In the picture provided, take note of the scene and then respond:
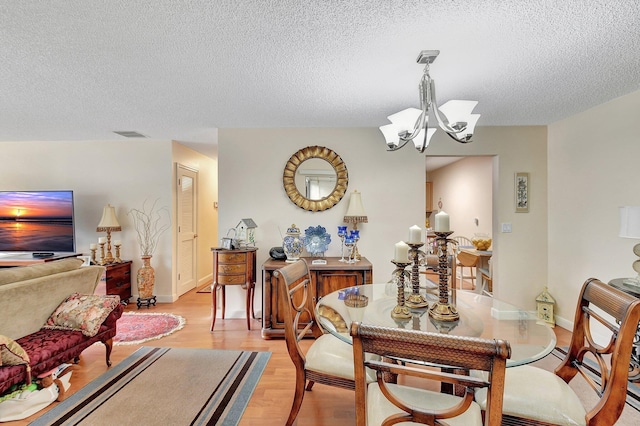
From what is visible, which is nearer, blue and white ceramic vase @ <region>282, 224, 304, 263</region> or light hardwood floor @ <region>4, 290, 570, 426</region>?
light hardwood floor @ <region>4, 290, 570, 426</region>

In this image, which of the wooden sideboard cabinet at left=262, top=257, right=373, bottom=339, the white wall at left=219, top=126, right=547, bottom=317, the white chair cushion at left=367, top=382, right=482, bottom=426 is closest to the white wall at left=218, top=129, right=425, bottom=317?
the white wall at left=219, top=126, right=547, bottom=317

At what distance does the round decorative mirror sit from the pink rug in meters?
2.04

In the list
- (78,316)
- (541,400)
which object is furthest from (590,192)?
(78,316)

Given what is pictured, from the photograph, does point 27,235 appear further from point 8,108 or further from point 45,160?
point 8,108

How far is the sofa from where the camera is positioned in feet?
6.47

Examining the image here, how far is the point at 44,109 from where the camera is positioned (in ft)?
9.88

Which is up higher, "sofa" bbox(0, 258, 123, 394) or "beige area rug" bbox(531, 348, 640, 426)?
"sofa" bbox(0, 258, 123, 394)

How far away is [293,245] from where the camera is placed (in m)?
3.34

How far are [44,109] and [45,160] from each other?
6.25 feet

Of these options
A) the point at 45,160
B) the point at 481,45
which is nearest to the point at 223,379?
the point at 481,45

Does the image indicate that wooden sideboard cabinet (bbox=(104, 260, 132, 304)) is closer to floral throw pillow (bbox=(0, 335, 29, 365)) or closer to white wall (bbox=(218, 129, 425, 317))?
white wall (bbox=(218, 129, 425, 317))

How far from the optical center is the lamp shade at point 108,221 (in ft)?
13.5

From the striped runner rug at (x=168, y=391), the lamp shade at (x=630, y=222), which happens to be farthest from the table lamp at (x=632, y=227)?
the striped runner rug at (x=168, y=391)

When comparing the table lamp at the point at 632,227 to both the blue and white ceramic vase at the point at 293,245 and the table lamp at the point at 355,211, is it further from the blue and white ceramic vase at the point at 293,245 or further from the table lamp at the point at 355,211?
the blue and white ceramic vase at the point at 293,245
